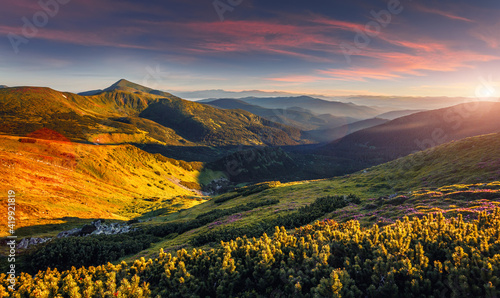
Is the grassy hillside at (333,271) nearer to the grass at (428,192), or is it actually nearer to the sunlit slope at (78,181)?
the grass at (428,192)

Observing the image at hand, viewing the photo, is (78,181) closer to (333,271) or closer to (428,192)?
(333,271)

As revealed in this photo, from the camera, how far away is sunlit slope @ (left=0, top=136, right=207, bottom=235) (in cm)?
6291

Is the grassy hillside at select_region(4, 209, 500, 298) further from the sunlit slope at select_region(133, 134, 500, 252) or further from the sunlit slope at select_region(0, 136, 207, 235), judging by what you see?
the sunlit slope at select_region(0, 136, 207, 235)

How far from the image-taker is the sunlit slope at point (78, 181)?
62.9 meters

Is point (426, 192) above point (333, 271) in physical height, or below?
below

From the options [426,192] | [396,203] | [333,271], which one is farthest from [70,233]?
[426,192]

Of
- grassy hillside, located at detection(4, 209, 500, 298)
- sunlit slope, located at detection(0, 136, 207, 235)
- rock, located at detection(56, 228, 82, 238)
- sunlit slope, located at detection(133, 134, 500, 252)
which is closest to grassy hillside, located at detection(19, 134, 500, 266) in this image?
sunlit slope, located at detection(133, 134, 500, 252)

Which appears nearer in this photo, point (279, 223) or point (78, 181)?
point (279, 223)

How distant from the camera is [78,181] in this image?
310ft

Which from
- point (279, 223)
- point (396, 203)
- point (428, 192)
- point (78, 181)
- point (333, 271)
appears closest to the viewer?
point (333, 271)

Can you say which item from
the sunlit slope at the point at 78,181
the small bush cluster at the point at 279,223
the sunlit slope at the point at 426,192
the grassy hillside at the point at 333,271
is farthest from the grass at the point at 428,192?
the sunlit slope at the point at 78,181

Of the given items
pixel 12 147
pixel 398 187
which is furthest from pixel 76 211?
pixel 398 187

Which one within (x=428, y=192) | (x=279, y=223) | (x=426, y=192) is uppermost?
(x=428, y=192)

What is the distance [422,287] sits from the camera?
8305 mm
